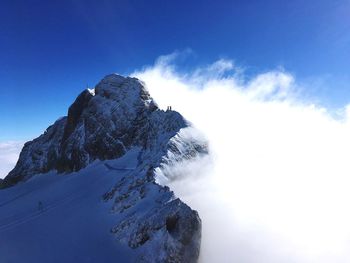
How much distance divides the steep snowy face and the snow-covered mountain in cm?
23

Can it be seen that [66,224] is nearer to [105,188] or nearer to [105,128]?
[105,188]

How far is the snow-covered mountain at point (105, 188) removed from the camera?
25609 mm

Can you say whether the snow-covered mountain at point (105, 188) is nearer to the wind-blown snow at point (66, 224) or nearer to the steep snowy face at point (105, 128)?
the wind-blown snow at point (66, 224)

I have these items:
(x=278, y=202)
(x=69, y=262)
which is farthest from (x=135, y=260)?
(x=278, y=202)

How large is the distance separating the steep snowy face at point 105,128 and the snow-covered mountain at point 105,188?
0.23 m

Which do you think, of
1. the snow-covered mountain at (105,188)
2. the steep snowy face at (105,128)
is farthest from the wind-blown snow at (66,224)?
the steep snowy face at (105,128)

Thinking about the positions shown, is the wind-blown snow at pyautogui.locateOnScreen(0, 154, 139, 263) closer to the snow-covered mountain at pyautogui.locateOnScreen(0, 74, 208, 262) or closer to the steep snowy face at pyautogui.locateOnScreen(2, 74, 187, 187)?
the snow-covered mountain at pyautogui.locateOnScreen(0, 74, 208, 262)

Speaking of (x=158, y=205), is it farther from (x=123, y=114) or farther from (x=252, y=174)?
(x=123, y=114)

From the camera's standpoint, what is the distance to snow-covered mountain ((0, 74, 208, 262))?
84.0 ft

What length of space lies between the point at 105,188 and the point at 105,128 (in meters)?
22.0

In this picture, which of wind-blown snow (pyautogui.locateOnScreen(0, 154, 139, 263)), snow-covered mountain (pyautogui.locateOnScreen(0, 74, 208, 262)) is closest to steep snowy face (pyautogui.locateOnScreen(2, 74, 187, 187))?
snow-covered mountain (pyautogui.locateOnScreen(0, 74, 208, 262))

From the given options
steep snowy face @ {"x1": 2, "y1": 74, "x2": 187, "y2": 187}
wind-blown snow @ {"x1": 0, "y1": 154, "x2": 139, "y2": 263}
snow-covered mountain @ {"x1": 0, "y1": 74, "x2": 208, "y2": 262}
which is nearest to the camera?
snow-covered mountain @ {"x1": 0, "y1": 74, "x2": 208, "y2": 262}

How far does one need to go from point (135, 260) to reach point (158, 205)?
5.15 meters

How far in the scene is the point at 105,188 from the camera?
1912 inches
